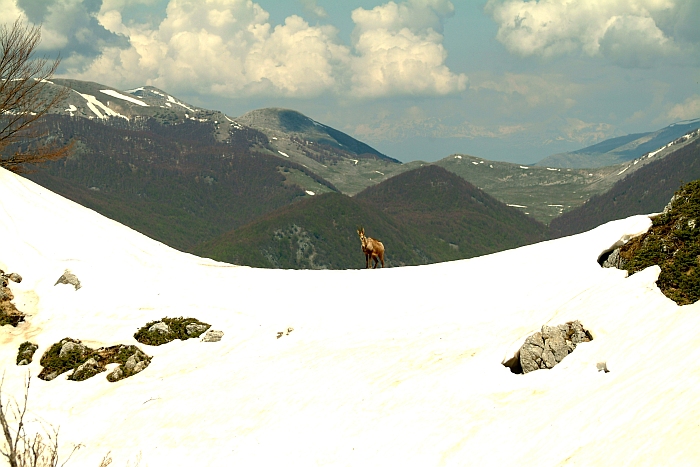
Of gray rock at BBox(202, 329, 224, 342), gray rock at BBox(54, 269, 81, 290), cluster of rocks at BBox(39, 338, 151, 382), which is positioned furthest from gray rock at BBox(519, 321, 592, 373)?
gray rock at BBox(54, 269, 81, 290)

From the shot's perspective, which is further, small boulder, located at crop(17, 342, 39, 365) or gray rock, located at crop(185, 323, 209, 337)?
gray rock, located at crop(185, 323, 209, 337)

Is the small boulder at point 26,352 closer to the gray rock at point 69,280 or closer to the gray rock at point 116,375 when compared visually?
the gray rock at point 116,375

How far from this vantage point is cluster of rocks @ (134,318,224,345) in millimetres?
28219

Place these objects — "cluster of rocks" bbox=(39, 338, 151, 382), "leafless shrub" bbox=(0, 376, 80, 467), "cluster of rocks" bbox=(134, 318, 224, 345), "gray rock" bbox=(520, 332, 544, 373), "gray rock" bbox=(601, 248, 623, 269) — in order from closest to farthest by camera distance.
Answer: "leafless shrub" bbox=(0, 376, 80, 467) < "gray rock" bbox=(520, 332, 544, 373) < "gray rock" bbox=(601, 248, 623, 269) < "cluster of rocks" bbox=(39, 338, 151, 382) < "cluster of rocks" bbox=(134, 318, 224, 345)

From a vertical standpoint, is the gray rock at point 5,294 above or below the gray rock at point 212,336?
below

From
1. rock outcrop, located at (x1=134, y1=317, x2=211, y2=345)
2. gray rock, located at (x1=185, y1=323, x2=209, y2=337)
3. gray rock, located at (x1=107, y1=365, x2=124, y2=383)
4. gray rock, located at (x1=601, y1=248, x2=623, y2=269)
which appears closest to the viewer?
gray rock, located at (x1=601, y1=248, x2=623, y2=269)

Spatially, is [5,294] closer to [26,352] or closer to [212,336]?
[26,352]

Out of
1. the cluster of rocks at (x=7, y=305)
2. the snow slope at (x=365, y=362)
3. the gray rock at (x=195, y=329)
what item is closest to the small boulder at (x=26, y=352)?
the snow slope at (x=365, y=362)

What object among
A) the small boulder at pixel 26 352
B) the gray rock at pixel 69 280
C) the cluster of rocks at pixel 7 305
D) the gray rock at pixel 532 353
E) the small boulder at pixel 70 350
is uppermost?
the gray rock at pixel 532 353

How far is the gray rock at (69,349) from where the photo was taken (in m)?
26.6

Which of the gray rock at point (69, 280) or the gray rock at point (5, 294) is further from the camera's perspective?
the gray rock at point (69, 280)

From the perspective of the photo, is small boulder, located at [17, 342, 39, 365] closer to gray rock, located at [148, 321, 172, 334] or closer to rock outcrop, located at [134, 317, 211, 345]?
rock outcrop, located at [134, 317, 211, 345]

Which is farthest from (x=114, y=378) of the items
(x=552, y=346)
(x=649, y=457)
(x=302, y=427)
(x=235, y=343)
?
(x=649, y=457)

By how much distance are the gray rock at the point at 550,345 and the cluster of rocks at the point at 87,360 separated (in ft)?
54.5
